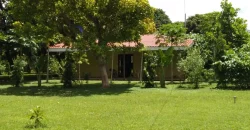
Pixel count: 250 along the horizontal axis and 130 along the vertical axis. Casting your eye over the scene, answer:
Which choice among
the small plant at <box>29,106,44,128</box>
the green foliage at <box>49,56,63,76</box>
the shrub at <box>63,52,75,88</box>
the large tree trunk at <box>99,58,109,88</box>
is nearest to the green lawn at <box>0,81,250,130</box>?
the small plant at <box>29,106,44,128</box>

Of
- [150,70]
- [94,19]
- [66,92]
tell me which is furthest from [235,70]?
[66,92]

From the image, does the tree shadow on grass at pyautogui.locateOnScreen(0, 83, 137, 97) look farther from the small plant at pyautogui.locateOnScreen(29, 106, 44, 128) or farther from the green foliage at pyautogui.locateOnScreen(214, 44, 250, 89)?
the small plant at pyautogui.locateOnScreen(29, 106, 44, 128)

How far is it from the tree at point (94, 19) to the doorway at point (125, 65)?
25.3ft

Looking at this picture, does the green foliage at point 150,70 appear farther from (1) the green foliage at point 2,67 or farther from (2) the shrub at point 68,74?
(1) the green foliage at point 2,67

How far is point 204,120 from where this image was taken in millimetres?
9344

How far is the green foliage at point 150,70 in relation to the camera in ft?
64.3

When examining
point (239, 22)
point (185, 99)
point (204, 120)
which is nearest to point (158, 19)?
point (239, 22)

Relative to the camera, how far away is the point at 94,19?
752 inches

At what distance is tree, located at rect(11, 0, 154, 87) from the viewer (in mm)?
17891

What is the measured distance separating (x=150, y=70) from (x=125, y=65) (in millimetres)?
8192

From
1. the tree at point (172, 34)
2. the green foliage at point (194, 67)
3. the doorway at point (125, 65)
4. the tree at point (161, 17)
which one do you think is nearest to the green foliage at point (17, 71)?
the tree at point (172, 34)

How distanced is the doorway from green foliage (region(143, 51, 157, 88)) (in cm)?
748

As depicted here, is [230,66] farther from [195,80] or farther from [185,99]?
[185,99]

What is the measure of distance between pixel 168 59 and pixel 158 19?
32.6m
